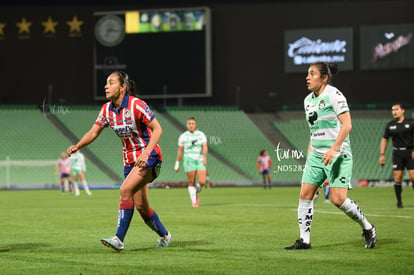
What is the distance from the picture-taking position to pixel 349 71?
47406mm

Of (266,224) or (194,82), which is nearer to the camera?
(266,224)

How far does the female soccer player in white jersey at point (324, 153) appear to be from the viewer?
975 centimetres

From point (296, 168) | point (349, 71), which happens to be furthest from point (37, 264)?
point (349, 71)

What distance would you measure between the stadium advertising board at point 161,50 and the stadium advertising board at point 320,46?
533cm

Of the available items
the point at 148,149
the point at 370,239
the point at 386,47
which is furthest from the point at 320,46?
the point at 148,149

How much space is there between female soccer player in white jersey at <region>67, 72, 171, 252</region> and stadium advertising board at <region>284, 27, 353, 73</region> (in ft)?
123

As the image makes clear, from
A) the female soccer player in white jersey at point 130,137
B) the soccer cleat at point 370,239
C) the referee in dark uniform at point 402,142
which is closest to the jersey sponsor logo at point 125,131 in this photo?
the female soccer player in white jersey at point 130,137

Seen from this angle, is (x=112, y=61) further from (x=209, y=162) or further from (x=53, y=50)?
(x=209, y=162)

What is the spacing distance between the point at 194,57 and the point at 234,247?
36019 millimetres

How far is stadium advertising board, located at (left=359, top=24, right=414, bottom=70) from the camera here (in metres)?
46.6

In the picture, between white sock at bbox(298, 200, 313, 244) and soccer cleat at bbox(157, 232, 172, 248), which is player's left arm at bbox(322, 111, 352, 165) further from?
soccer cleat at bbox(157, 232, 172, 248)

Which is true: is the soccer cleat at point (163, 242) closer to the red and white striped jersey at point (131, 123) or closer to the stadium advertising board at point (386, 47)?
the red and white striped jersey at point (131, 123)

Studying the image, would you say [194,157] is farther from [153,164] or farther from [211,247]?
[153,164]

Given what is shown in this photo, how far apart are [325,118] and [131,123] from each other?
2.47 metres
